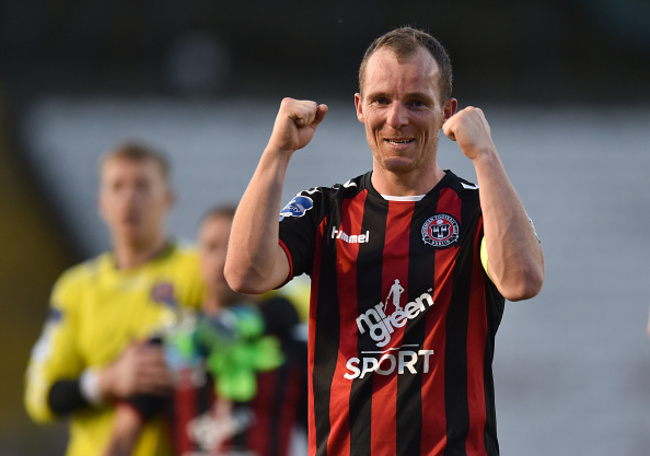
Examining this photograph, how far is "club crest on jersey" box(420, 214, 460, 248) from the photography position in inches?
111

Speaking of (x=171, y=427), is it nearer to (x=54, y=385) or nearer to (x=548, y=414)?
(x=54, y=385)

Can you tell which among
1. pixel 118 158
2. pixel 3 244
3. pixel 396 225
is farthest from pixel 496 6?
pixel 396 225

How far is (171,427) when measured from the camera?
209 inches

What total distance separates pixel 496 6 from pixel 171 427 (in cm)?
971

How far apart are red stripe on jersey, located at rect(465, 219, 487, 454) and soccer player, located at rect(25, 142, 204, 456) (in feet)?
9.29

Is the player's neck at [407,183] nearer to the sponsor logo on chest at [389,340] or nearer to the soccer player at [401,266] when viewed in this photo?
the soccer player at [401,266]

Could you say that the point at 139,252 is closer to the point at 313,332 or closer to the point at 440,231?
the point at 313,332

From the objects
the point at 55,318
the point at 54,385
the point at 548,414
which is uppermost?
the point at 55,318

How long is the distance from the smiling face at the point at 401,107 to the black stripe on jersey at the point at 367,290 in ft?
0.50

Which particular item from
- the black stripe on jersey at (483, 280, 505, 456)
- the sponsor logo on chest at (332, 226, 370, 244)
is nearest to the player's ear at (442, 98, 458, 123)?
the sponsor logo on chest at (332, 226, 370, 244)

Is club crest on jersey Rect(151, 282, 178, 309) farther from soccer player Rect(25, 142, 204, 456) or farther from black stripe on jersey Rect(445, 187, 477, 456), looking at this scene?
black stripe on jersey Rect(445, 187, 477, 456)

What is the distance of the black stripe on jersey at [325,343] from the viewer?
111 inches

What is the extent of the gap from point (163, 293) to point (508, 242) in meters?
3.42

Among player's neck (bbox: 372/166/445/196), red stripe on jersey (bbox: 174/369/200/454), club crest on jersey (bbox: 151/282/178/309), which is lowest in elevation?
red stripe on jersey (bbox: 174/369/200/454)
